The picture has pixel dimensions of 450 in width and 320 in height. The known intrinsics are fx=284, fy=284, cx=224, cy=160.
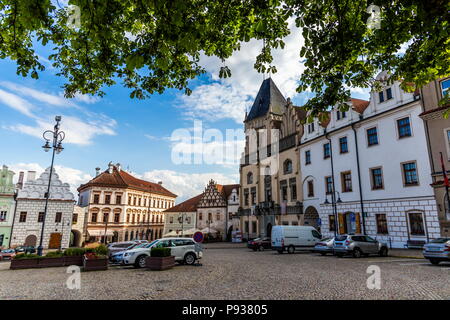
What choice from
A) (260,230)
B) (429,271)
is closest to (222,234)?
(260,230)

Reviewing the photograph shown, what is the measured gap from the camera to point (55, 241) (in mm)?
39281

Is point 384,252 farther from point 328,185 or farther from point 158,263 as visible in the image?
point 158,263

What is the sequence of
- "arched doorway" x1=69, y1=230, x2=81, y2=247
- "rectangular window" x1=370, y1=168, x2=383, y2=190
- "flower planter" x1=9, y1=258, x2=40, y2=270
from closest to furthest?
"flower planter" x1=9, y1=258, x2=40, y2=270
"rectangular window" x1=370, y1=168, x2=383, y2=190
"arched doorway" x1=69, y1=230, x2=81, y2=247

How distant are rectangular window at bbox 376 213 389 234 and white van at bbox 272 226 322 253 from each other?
5.08m

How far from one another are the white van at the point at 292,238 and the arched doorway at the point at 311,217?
732cm

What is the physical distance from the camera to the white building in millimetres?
21516

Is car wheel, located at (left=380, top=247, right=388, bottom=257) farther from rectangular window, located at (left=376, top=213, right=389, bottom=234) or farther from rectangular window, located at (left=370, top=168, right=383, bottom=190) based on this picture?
rectangular window, located at (left=370, top=168, right=383, bottom=190)

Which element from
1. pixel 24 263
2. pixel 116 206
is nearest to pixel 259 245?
pixel 24 263

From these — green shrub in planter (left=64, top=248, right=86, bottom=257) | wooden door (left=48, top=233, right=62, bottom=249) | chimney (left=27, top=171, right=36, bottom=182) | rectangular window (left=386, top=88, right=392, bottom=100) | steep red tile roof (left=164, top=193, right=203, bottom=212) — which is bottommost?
wooden door (left=48, top=233, right=62, bottom=249)

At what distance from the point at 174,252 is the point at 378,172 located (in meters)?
19.2

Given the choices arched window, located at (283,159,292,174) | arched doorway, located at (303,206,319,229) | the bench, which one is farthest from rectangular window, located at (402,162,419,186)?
arched window, located at (283,159,292,174)

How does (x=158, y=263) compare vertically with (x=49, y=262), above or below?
above

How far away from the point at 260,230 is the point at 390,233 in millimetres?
21320

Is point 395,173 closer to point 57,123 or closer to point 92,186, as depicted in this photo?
point 57,123
